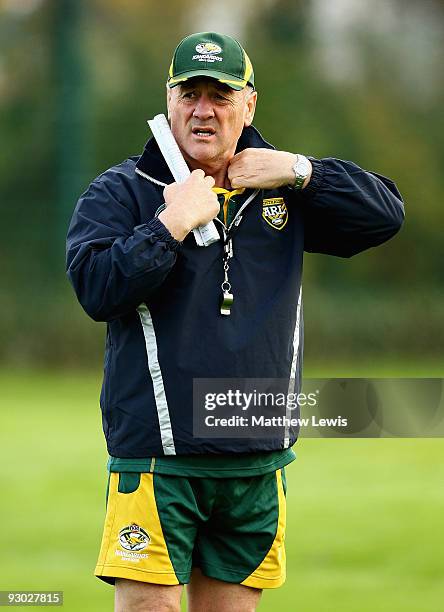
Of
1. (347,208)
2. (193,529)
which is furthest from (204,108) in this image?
(193,529)

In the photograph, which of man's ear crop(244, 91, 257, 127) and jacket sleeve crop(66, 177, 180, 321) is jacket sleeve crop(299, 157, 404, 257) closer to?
man's ear crop(244, 91, 257, 127)

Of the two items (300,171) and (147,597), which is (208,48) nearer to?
(300,171)

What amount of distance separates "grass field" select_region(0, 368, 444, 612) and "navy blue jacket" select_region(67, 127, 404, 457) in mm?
1919

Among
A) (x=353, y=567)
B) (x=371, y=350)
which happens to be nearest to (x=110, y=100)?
(x=371, y=350)

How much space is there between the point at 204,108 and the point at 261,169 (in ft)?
0.70

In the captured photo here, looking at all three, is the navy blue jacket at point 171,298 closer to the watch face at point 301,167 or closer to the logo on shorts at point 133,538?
the watch face at point 301,167

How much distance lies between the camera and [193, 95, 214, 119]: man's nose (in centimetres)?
308

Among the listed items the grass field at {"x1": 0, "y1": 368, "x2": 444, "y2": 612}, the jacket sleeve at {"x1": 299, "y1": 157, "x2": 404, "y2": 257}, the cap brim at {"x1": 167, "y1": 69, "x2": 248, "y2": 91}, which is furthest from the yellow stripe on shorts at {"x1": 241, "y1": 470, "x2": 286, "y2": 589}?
the grass field at {"x1": 0, "y1": 368, "x2": 444, "y2": 612}

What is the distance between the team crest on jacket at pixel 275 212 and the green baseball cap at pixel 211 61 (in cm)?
30

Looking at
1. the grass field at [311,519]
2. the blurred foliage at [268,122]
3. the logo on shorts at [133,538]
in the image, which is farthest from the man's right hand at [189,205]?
the blurred foliage at [268,122]

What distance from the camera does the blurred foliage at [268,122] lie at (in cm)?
1470

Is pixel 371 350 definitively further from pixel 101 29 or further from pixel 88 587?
pixel 88 587

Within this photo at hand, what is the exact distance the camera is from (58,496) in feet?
23.5

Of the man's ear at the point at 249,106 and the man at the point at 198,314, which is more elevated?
the man's ear at the point at 249,106
